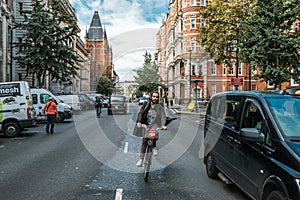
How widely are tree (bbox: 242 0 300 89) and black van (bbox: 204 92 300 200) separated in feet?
49.5

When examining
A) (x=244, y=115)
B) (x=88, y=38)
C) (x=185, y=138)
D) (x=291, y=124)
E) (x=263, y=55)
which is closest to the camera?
(x=291, y=124)

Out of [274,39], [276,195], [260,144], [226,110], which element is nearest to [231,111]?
[226,110]

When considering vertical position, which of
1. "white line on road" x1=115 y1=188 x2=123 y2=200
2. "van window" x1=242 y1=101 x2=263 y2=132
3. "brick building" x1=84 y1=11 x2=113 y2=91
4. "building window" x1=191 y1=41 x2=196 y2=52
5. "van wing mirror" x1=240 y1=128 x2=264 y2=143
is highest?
"brick building" x1=84 y1=11 x2=113 y2=91

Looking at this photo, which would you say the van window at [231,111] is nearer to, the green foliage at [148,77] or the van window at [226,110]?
the van window at [226,110]

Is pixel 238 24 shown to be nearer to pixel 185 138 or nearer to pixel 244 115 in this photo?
pixel 185 138

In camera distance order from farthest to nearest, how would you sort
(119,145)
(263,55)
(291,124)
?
(263,55), (119,145), (291,124)

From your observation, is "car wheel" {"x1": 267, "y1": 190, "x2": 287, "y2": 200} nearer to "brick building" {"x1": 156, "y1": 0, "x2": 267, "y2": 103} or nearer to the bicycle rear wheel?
the bicycle rear wheel

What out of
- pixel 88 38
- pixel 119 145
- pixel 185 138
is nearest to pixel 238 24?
pixel 185 138

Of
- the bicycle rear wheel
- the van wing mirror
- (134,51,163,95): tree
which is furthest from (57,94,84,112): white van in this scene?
(134,51,163,95): tree

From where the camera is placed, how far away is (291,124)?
490 centimetres

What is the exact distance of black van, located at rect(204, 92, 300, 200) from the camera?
429 cm

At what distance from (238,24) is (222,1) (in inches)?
88.5

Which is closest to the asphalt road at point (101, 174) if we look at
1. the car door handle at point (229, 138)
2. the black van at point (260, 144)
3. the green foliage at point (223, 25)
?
the black van at point (260, 144)

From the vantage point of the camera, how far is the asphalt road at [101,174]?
253 inches
